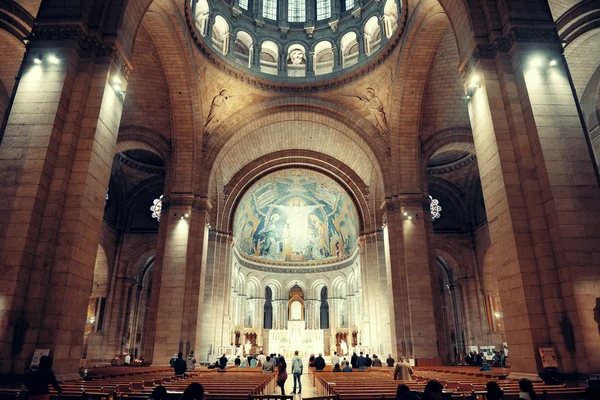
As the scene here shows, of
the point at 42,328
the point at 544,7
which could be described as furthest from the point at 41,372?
the point at 544,7

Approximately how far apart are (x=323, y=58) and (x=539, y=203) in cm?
1822

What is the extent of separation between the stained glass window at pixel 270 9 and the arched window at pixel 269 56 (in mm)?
2299

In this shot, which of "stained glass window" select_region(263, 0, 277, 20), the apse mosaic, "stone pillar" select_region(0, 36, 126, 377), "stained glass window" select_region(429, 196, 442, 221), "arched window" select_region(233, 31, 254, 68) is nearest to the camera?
"stone pillar" select_region(0, 36, 126, 377)

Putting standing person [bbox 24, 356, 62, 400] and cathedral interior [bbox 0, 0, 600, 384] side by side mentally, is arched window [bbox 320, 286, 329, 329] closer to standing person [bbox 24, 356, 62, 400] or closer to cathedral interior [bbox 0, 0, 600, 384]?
cathedral interior [bbox 0, 0, 600, 384]

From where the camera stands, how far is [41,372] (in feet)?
16.8

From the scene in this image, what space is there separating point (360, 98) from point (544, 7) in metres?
11.7

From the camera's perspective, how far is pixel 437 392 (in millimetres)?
3947

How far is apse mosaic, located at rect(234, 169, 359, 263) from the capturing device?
30828 millimetres

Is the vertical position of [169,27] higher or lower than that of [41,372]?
higher

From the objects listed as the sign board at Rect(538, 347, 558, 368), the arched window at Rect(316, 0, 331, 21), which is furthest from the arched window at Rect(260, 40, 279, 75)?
the sign board at Rect(538, 347, 558, 368)

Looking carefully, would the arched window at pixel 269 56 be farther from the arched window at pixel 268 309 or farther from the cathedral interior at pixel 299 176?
the arched window at pixel 268 309

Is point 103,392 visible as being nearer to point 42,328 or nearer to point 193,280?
point 42,328

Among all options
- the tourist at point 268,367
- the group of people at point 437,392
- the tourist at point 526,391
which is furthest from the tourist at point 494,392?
the tourist at point 268,367

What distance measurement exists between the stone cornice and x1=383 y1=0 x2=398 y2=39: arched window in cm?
1086
